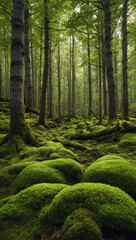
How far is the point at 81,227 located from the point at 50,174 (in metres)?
1.51

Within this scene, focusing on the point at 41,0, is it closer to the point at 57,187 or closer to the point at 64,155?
the point at 64,155

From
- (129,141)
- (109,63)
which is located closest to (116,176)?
(129,141)

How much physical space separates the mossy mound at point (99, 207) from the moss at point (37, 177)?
0.89 meters

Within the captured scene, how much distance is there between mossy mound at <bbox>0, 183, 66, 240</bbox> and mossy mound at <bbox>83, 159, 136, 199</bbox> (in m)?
0.69

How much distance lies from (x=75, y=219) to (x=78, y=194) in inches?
11.9

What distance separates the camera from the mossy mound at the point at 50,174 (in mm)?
2529

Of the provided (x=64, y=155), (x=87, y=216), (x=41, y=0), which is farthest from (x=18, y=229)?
(x=41, y=0)

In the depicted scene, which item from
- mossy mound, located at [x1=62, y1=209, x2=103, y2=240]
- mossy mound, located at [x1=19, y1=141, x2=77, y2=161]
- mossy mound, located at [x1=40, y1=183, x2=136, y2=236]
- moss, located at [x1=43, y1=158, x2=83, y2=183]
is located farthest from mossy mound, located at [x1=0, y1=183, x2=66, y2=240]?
mossy mound, located at [x1=19, y1=141, x2=77, y2=161]

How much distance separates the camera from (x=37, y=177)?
2562mm

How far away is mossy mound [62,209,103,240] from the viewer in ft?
3.82

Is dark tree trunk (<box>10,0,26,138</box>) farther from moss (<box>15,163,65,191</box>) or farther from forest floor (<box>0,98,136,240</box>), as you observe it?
moss (<box>15,163,65,191</box>)

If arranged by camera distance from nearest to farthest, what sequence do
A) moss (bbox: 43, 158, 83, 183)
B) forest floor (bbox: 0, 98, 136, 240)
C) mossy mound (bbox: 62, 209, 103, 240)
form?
mossy mound (bbox: 62, 209, 103, 240)
forest floor (bbox: 0, 98, 136, 240)
moss (bbox: 43, 158, 83, 183)

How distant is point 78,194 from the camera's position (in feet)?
5.31

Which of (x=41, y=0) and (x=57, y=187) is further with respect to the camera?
(x=41, y=0)
